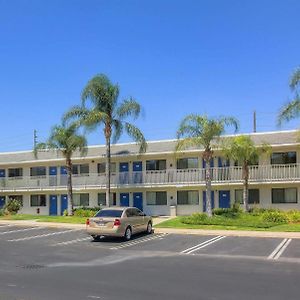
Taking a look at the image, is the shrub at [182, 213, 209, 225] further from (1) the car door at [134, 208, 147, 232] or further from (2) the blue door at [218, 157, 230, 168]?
(2) the blue door at [218, 157, 230, 168]

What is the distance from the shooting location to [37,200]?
47.1 m

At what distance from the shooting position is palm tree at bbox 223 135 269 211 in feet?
106

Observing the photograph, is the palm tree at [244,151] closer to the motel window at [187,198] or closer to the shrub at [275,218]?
the shrub at [275,218]

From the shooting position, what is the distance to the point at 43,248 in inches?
824

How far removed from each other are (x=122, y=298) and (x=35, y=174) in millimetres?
38370

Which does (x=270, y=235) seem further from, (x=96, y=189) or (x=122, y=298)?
(x=96, y=189)

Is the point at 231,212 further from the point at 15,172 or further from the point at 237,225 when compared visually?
the point at 15,172

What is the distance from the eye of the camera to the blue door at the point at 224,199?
37844 mm

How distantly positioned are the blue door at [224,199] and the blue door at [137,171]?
6.39 m

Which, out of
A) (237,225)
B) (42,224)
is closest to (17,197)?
(42,224)

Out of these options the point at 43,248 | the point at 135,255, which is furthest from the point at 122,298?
the point at 43,248

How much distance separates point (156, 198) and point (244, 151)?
1076 cm

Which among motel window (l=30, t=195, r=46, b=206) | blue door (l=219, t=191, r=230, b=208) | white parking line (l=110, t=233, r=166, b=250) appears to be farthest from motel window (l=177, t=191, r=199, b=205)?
motel window (l=30, t=195, r=46, b=206)

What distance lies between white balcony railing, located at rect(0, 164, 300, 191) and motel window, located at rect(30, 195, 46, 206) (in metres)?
1.55
